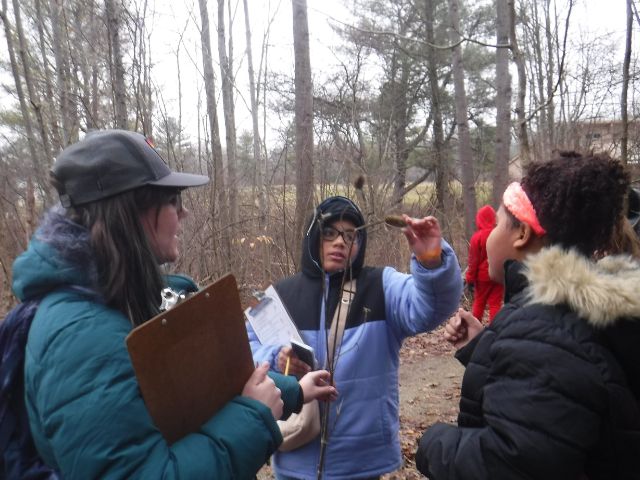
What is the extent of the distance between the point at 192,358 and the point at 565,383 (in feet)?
3.10

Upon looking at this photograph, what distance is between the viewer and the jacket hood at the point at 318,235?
240 centimetres

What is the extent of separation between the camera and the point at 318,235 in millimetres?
2477

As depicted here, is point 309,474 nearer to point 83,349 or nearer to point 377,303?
point 377,303

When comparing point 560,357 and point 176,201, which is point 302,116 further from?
point 560,357

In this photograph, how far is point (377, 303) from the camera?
2244 mm

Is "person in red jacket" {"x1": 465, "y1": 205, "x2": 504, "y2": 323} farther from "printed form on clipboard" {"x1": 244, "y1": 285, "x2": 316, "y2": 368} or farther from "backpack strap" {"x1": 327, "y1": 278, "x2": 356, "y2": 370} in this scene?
"printed form on clipboard" {"x1": 244, "y1": 285, "x2": 316, "y2": 368}

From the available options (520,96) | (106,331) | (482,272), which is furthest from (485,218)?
(106,331)

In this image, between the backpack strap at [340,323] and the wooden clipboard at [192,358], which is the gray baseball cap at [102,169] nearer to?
the wooden clipboard at [192,358]

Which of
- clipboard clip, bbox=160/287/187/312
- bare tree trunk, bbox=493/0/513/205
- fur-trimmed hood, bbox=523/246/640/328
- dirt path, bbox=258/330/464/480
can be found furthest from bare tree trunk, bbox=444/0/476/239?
clipboard clip, bbox=160/287/187/312

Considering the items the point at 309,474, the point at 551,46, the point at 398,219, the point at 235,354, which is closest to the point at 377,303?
the point at 398,219

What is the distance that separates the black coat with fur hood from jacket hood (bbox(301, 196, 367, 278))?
→ 108 centimetres

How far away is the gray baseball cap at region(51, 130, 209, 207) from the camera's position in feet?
4.25

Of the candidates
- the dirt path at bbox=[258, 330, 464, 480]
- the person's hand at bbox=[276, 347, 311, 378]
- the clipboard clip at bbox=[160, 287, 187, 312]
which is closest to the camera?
the clipboard clip at bbox=[160, 287, 187, 312]

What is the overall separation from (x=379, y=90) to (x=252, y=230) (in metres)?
13.3
